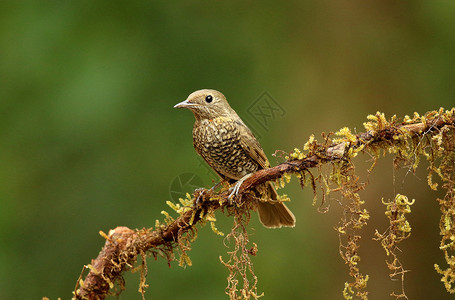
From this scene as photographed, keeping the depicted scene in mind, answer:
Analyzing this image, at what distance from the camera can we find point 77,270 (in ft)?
13.4

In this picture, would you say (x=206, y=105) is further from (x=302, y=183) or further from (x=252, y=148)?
(x=302, y=183)

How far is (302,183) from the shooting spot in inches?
84.0

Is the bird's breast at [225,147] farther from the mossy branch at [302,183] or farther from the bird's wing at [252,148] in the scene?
the mossy branch at [302,183]

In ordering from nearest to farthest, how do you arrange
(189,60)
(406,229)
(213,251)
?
(406,229), (213,251), (189,60)

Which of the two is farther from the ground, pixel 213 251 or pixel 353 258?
pixel 213 251

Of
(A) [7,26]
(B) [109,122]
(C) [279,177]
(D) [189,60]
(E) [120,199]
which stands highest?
(A) [7,26]

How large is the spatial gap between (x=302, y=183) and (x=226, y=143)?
2.64ft

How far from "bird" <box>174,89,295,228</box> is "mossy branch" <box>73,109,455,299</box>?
1.57 feet

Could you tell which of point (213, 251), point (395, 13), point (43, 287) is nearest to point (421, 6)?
point (395, 13)

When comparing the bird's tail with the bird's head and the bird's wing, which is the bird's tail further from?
the bird's head

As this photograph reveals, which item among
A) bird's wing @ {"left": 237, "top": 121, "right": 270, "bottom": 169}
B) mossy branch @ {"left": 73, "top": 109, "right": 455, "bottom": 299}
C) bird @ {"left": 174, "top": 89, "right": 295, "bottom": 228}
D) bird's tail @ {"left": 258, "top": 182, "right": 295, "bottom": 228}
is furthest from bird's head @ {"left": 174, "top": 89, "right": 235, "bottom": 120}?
mossy branch @ {"left": 73, "top": 109, "right": 455, "bottom": 299}

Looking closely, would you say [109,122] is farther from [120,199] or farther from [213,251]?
[213,251]

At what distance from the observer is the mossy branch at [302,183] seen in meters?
2.03

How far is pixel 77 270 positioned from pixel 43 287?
270mm
